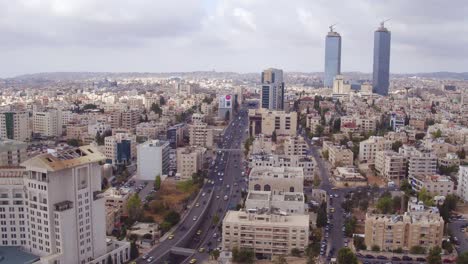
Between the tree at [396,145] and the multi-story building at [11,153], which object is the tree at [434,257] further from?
the multi-story building at [11,153]

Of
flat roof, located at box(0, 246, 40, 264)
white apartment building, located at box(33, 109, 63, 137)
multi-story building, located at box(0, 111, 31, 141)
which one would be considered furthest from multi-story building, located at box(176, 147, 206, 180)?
white apartment building, located at box(33, 109, 63, 137)

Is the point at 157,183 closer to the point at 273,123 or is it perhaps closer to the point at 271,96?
the point at 273,123

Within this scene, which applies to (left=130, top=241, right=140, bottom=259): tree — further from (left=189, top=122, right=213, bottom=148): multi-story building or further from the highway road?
(left=189, top=122, right=213, bottom=148): multi-story building

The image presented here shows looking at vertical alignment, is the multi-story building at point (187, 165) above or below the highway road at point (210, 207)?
above

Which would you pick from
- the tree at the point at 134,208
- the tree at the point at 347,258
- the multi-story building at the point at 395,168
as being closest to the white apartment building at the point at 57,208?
the tree at the point at 134,208

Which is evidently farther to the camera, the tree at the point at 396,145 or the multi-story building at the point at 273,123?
the multi-story building at the point at 273,123

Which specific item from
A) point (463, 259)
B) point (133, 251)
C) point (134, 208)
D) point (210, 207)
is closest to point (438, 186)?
point (463, 259)

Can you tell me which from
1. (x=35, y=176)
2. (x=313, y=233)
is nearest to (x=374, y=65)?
(x=313, y=233)
